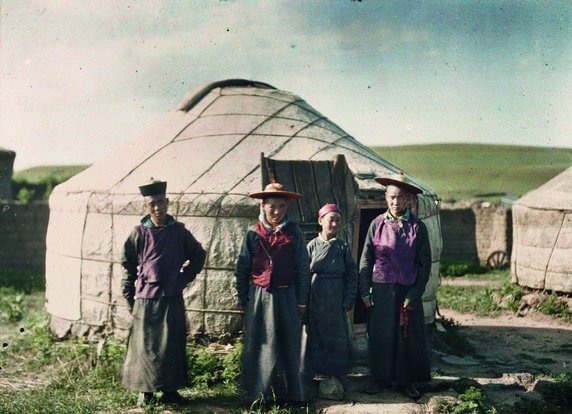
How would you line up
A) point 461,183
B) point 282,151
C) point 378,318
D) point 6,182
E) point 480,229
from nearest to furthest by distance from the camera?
point 378,318
point 282,151
point 480,229
point 6,182
point 461,183

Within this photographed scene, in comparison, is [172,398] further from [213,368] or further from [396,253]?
[396,253]

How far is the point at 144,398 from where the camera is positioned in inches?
164

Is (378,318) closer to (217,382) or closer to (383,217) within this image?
(383,217)

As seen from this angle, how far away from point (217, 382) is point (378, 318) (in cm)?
141

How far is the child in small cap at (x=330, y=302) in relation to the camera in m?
4.32

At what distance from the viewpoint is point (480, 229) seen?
44.3ft

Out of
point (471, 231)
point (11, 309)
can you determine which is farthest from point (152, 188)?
point (471, 231)

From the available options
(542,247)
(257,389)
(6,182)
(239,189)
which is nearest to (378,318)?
(257,389)

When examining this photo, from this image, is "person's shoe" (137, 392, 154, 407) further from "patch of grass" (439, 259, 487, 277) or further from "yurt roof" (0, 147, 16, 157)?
"yurt roof" (0, 147, 16, 157)

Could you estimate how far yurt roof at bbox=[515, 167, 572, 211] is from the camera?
798 cm

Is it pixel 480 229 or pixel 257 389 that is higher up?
pixel 480 229

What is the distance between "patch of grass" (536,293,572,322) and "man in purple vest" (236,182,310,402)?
4813mm

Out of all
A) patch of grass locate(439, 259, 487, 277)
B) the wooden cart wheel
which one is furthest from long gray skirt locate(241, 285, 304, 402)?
the wooden cart wheel

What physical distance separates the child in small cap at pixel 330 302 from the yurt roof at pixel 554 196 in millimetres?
4748
